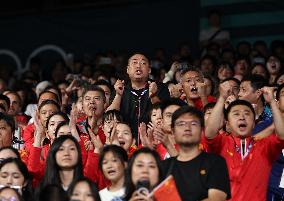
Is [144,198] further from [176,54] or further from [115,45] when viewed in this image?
[115,45]

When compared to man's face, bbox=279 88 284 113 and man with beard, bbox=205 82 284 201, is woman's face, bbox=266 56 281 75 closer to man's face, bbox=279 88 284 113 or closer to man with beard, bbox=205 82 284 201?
man's face, bbox=279 88 284 113

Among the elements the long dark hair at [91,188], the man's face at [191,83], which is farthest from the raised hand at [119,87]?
the long dark hair at [91,188]

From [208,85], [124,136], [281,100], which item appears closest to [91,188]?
[124,136]

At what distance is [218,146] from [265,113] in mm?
1622

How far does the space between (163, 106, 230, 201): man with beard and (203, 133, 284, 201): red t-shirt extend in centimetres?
57

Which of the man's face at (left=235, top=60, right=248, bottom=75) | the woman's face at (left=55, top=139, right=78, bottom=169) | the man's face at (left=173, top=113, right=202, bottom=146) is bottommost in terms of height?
the woman's face at (left=55, top=139, right=78, bottom=169)

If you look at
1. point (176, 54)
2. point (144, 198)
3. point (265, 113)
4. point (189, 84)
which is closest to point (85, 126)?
point (189, 84)

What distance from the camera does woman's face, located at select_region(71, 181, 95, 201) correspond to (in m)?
8.86

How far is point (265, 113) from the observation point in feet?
36.9

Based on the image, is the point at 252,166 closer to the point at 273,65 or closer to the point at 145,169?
the point at 145,169

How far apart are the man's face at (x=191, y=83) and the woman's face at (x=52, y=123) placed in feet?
4.84

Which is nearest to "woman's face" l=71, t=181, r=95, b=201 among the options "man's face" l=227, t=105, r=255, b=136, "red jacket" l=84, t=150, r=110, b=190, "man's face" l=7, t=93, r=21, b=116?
"red jacket" l=84, t=150, r=110, b=190

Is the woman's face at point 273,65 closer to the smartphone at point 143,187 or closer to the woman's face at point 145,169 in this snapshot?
the woman's face at point 145,169

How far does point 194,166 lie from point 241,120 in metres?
0.95
